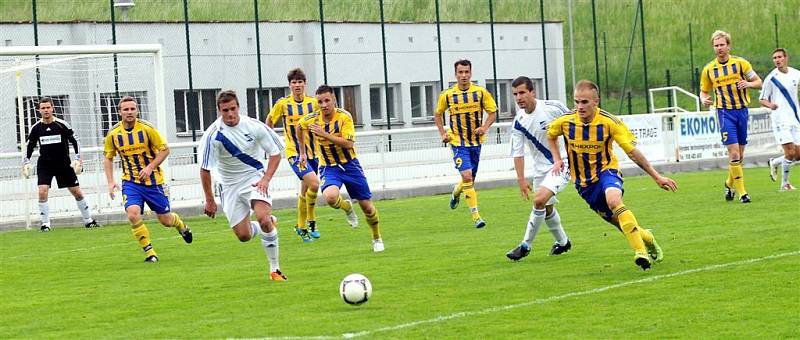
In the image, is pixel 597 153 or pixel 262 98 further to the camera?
pixel 262 98

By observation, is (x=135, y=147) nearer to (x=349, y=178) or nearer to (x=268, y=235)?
(x=349, y=178)

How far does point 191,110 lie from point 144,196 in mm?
14715

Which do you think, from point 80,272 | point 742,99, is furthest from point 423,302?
point 742,99

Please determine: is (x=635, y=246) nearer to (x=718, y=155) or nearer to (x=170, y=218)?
(x=170, y=218)

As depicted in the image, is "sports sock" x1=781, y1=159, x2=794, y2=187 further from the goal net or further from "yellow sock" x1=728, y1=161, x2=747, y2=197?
the goal net

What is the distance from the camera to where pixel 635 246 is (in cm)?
1173

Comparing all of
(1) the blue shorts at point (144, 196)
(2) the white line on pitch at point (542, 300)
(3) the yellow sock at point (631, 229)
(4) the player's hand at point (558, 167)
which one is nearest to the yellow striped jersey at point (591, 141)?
(4) the player's hand at point (558, 167)

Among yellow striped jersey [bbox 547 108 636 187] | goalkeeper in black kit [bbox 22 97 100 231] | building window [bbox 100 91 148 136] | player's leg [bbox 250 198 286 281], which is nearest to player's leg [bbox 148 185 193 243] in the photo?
player's leg [bbox 250 198 286 281]

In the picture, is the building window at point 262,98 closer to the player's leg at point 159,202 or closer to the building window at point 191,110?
the building window at point 191,110

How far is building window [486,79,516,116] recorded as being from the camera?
3878cm

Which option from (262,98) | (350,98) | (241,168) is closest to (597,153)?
(241,168)

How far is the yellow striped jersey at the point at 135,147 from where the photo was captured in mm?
16203

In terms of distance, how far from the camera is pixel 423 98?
3759 cm

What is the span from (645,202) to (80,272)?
9409 mm
